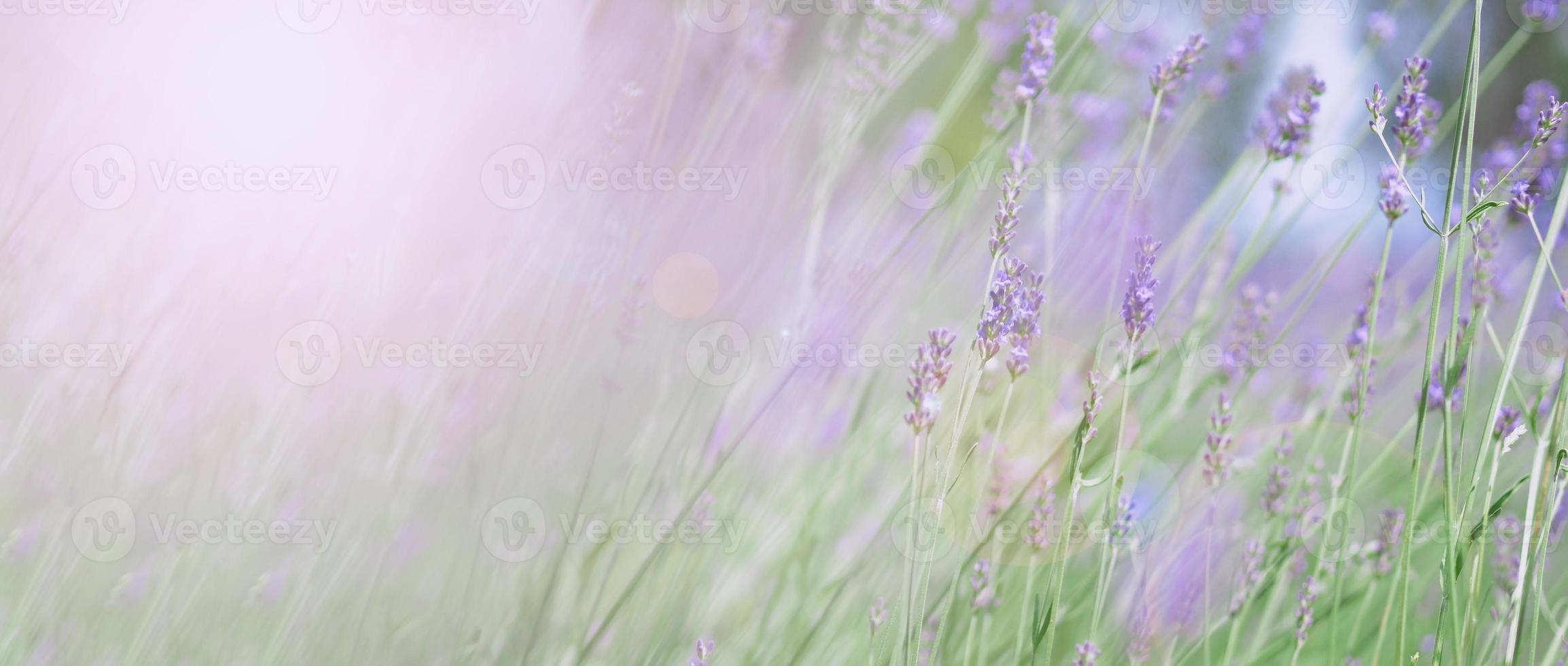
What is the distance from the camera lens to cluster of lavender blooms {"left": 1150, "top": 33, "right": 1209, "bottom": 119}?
0.83 metres

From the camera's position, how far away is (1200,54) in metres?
0.90

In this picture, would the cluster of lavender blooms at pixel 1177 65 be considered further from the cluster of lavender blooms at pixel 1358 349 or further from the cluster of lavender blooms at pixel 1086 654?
the cluster of lavender blooms at pixel 1086 654

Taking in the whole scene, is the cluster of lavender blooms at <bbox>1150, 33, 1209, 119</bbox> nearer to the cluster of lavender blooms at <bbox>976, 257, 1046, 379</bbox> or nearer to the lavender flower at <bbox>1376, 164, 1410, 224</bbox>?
the lavender flower at <bbox>1376, 164, 1410, 224</bbox>

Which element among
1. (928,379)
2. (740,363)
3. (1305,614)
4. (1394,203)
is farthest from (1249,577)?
(740,363)

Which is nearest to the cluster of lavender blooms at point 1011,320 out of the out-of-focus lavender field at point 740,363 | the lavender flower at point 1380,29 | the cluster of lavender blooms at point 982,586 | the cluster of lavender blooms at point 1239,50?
the out-of-focus lavender field at point 740,363

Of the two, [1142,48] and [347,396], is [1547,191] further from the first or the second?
[347,396]

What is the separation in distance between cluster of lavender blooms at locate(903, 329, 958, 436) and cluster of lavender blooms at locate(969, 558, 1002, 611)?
0.22m

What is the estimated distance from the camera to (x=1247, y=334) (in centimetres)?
122

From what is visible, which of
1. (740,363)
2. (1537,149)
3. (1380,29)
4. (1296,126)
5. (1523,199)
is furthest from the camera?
(740,363)

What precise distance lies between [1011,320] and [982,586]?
0.32 metres

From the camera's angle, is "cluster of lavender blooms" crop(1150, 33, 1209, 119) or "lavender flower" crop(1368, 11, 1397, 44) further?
"lavender flower" crop(1368, 11, 1397, 44)

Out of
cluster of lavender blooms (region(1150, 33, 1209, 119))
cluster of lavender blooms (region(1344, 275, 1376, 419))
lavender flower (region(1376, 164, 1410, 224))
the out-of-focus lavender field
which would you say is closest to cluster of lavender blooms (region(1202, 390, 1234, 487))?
the out-of-focus lavender field

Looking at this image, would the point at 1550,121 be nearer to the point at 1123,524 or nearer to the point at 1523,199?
the point at 1523,199

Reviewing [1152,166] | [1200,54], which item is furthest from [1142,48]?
[1200,54]
